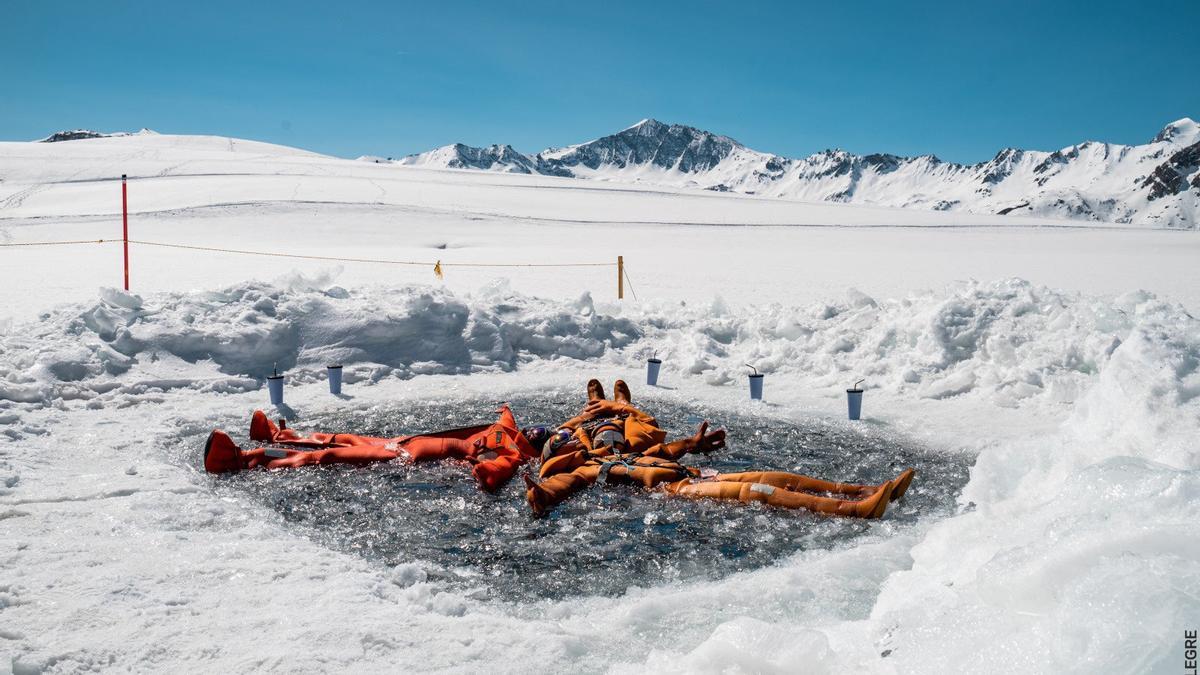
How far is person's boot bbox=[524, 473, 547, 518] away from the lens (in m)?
5.68

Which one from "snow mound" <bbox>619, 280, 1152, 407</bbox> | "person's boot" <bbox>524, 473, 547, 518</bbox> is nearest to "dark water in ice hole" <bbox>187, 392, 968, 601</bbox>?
"person's boot" <bbox>524, 473, 547, 518</bbox>

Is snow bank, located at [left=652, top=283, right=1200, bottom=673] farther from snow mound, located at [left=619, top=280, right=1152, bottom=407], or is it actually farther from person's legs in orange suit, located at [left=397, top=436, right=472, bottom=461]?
person's legs in orange suit, located at [left=397, top=436, right=472, bottom=461]

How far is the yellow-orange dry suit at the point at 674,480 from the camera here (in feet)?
18.7

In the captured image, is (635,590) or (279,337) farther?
(279,337)

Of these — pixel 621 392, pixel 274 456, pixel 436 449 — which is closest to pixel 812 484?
pixel 621 392

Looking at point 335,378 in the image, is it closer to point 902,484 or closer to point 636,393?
point 636,393

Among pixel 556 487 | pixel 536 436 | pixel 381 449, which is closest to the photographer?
pixel 556 487

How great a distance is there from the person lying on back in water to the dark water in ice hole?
96mm

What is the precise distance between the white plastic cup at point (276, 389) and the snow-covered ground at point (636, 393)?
1.01ft

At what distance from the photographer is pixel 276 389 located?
8.50 m

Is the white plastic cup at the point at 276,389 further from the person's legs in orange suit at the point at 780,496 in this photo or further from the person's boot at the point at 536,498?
the person's legs in orange suit at the point at 780,496

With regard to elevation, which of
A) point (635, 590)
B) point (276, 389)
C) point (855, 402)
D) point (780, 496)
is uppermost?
point (276, 389)

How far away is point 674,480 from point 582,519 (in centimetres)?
94

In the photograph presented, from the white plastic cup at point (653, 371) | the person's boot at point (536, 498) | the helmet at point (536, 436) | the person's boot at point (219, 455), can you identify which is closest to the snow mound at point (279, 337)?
the white plastic cup at point (653, 371)
